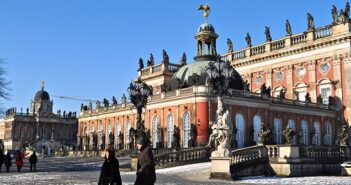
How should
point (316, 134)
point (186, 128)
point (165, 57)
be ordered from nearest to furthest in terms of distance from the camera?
point (186, 128) < point (316, 134) < point (165, 57)

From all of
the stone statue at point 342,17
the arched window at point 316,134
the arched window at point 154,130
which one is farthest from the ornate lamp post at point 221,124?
the arched window at point 316,134

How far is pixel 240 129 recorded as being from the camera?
41.3 metres

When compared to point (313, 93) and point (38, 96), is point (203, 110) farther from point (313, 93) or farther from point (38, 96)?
point (38, 96)

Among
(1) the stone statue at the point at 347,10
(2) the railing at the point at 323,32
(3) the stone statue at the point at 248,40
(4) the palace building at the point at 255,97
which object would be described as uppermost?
A: (1) the stone statue at the point at 347,10

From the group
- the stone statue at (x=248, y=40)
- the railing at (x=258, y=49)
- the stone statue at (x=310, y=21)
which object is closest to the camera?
the stone statue at (x=310, y=21)

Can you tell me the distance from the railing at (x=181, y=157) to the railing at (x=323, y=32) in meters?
24.6

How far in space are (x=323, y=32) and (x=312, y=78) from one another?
521 centimetres

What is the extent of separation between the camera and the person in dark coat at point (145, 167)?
8.97 metres

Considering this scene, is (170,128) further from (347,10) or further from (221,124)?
(347,10)

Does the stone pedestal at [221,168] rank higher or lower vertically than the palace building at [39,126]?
lower

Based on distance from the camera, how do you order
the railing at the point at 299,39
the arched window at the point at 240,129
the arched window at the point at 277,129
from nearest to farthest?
the arched window at the point at 240,129 → the arched window at the point at 277,129 → the railing at the point at 299,39

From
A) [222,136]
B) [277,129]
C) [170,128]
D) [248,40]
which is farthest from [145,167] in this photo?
[248,40]

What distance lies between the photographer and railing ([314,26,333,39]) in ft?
157

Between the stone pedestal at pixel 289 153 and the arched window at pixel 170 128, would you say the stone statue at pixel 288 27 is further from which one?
the stone pedestal at pixel 289 153
